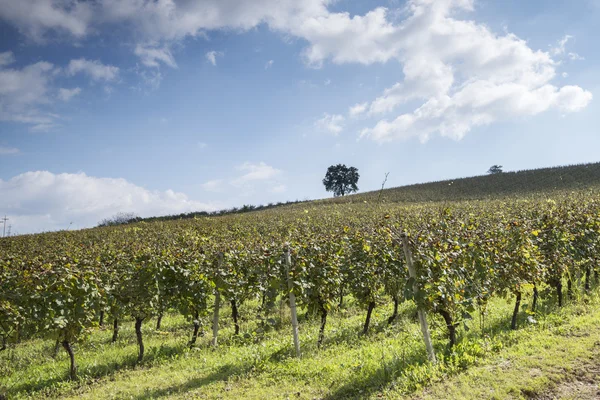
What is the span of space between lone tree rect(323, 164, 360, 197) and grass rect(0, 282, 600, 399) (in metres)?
75.1

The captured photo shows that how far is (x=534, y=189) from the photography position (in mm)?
47594

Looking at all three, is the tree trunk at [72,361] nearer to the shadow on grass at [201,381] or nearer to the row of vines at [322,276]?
the row of vines at [322,276]

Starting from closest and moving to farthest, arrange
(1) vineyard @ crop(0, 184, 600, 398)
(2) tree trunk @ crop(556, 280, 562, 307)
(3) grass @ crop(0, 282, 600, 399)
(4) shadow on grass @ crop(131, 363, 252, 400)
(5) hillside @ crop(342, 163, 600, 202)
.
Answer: (3) grass @ crop(0, 282, 600, 399) → (4) shadow on grass @ crop(131, 363, 252, 400) → (1) vineyard @ crop(0, 184, 600, 398) → (2) tree trunk @ crop(556, 280, 562, 307) → (5) hillside @ crop(342, 163, 600, 202)

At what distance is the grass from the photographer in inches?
219

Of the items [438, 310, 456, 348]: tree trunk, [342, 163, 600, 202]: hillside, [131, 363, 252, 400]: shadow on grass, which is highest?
[342, 163, 600, 202]: hillside

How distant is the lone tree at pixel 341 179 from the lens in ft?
277

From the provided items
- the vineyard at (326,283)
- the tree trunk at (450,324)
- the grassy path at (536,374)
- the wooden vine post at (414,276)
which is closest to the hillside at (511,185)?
the vineyard at (326,283)

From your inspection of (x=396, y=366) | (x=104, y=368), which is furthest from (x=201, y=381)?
(x=396, y=366)

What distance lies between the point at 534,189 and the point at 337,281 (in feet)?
163

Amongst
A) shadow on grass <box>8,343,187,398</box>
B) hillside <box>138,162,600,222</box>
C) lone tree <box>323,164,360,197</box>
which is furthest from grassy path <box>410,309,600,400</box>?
lone tree <box>323,164,360,197</box>

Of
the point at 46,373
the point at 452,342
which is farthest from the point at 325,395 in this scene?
the point at 46,373

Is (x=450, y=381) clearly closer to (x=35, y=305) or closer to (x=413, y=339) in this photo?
(x=413, y=339)

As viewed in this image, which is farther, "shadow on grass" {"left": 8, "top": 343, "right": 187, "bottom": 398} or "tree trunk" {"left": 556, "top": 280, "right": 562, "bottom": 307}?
"tree trunk" {"left": 556, "top": 280, "right": 562, "bottom": 307}

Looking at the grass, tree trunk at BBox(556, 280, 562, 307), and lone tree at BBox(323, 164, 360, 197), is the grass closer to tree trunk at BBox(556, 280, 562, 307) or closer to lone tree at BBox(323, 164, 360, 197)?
tree trunk at BBox(556, 280, 562, 307)
